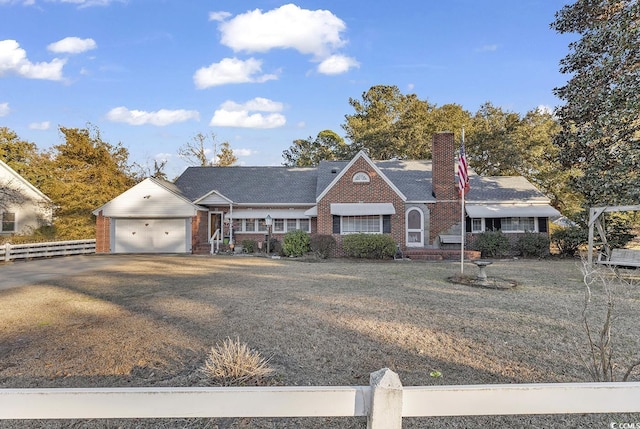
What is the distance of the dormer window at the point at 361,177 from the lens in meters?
20.2

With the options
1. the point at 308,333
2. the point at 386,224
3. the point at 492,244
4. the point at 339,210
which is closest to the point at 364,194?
the point at 339,210

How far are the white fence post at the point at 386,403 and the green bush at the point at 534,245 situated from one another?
19.7 metres

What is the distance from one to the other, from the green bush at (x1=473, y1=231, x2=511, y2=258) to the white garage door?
17060 mm

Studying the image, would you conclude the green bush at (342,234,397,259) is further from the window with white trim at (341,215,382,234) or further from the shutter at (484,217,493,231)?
the shutter at (484,217,493,231)

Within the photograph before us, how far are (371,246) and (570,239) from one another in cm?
1027

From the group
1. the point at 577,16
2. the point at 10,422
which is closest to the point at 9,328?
the point at 10,422

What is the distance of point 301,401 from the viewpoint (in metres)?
1.94

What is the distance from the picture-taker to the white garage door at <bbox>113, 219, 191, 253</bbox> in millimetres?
21656

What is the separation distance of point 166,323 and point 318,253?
1215cm

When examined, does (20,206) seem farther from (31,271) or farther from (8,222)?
(31,271)

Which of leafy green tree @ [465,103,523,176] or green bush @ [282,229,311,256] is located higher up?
leafy green tree @ [465,103,523,176]

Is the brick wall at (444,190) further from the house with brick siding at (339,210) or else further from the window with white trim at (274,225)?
the window with white trim at (274,225)
